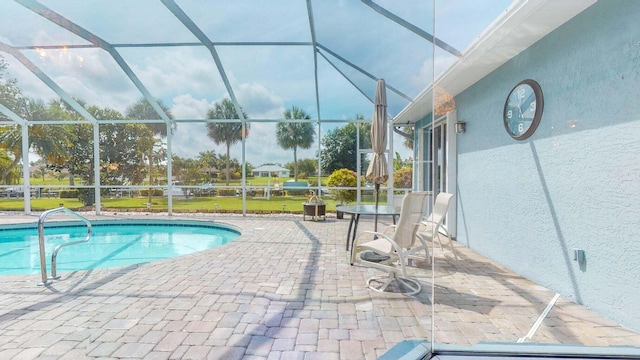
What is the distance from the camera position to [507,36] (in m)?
3.35

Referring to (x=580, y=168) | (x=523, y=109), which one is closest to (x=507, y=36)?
(x=523, y=109)

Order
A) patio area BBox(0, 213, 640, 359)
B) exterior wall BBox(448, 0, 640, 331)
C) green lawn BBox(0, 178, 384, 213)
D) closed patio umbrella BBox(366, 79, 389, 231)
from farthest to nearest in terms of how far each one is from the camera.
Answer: green lawn BBox(0, 178, 384, 213) → closed patio umbrella BBox(366, 79, 389, 231) → exterior wall BBox(448, 0, 640, 331) → patio area BBox(0, 213, 640, 359)

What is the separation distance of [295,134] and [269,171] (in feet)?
4.31

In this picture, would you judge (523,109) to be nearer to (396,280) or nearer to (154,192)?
(396,280)

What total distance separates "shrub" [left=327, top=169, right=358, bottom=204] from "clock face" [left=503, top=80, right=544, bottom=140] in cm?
524

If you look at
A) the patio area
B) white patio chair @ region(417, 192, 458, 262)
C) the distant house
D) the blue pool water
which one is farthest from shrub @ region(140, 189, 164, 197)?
white patio chair @ region(417, 192, 458, 262)

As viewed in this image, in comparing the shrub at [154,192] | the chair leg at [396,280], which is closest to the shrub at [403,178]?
the chair leg at [396,280]

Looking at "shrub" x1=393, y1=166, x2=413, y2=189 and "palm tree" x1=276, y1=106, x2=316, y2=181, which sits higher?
"palm tree" x1=276, y1=106, x2=316, y2=181

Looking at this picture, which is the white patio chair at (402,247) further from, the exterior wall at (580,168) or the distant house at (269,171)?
the distant house at (269,171)

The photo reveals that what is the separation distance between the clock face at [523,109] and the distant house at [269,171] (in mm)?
6235

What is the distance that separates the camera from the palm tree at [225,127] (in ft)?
28.0

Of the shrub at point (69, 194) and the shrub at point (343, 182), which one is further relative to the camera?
the shrub at point (343, 182)

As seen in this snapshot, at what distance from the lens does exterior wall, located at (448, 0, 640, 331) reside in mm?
2439

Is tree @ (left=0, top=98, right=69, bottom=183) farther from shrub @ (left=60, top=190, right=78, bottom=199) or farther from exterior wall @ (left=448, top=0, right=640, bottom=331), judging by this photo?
exterior wall @ (left=448, top=0, right=640, bottom=331)
